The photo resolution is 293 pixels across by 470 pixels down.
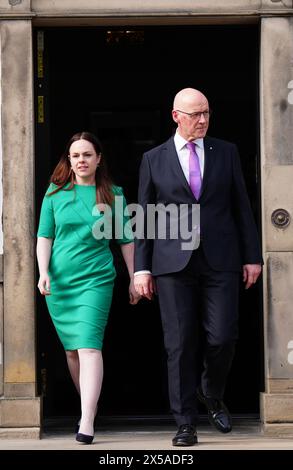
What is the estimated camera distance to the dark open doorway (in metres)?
9.46

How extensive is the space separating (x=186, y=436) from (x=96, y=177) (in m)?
1.71

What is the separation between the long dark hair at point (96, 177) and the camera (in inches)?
313

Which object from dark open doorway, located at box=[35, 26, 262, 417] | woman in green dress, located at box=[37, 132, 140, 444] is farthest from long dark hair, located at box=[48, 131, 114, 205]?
dark open doorway, located at box=[35, 26, 262, 417]

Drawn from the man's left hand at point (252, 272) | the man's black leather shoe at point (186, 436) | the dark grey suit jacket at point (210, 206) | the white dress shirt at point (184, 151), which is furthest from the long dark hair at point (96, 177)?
the man's black leather shoe at point (186, 436)

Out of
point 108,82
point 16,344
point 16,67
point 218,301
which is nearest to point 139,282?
point 218,301

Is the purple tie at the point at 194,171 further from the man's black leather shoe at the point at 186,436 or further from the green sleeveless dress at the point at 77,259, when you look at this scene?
the man's black leather shoe at the point at 186,436

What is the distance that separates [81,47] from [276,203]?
2259mm

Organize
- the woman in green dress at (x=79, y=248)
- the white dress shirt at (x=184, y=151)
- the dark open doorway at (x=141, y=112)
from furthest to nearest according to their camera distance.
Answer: the dark open doorway at (x=141, y=112) < the woman in green dress at (x=79, y=248) < the white dress shirt at (x=184, y=151)

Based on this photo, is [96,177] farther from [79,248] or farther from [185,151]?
[185,151]

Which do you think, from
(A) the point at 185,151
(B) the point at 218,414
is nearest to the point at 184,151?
(A) the point at 185,151

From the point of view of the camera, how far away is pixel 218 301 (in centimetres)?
762

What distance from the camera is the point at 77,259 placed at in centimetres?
791

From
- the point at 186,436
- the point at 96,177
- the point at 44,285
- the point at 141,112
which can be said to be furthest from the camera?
the point at 141,112

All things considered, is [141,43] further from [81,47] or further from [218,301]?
[218,301]
